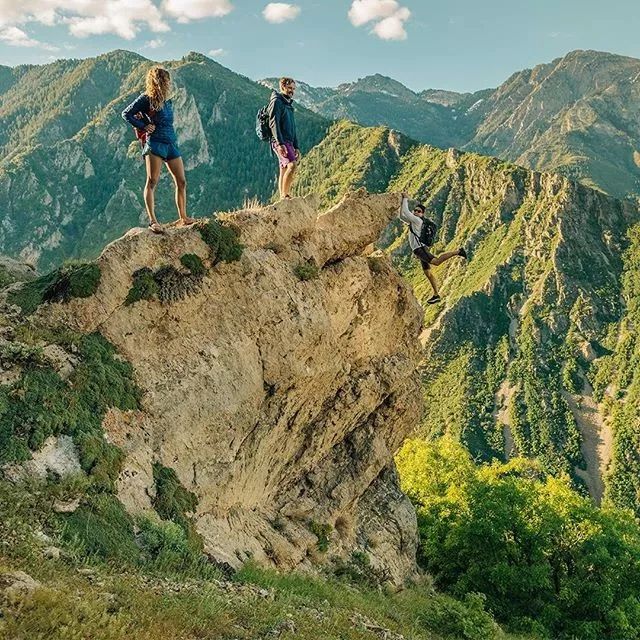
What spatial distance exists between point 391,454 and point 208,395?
34.0ft

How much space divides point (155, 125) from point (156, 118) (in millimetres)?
171

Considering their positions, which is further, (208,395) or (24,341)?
(208,395)

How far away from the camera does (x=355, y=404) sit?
795 inches

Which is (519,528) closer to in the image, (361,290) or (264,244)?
(361,290)

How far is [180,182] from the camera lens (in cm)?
1582

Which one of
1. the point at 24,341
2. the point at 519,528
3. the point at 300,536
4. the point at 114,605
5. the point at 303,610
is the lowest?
the point at 519,528

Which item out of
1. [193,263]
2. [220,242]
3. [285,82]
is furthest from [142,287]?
[285,82]

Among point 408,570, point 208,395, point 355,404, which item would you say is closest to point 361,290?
point 355,404

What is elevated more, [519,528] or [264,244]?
[264,244]

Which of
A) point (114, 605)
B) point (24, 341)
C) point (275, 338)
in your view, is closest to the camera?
point (114, 605)

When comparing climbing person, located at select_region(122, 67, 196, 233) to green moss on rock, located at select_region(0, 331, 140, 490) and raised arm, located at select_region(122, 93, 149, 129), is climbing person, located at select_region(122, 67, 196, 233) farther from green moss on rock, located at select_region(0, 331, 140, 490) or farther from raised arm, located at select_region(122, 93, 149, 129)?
green moss on rock, located at select_region(0, 331, 140, 490)

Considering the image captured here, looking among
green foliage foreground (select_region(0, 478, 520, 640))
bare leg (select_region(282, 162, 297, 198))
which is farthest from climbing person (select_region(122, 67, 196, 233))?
green foliage foreground (select_region(0, 478, 520, 640))

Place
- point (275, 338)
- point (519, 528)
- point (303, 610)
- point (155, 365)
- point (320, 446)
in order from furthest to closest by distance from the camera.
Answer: point (519, 528), point (320, 446), point (275, 338), point (155, 365), point (303, 610)

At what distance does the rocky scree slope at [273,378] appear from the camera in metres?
13.9
